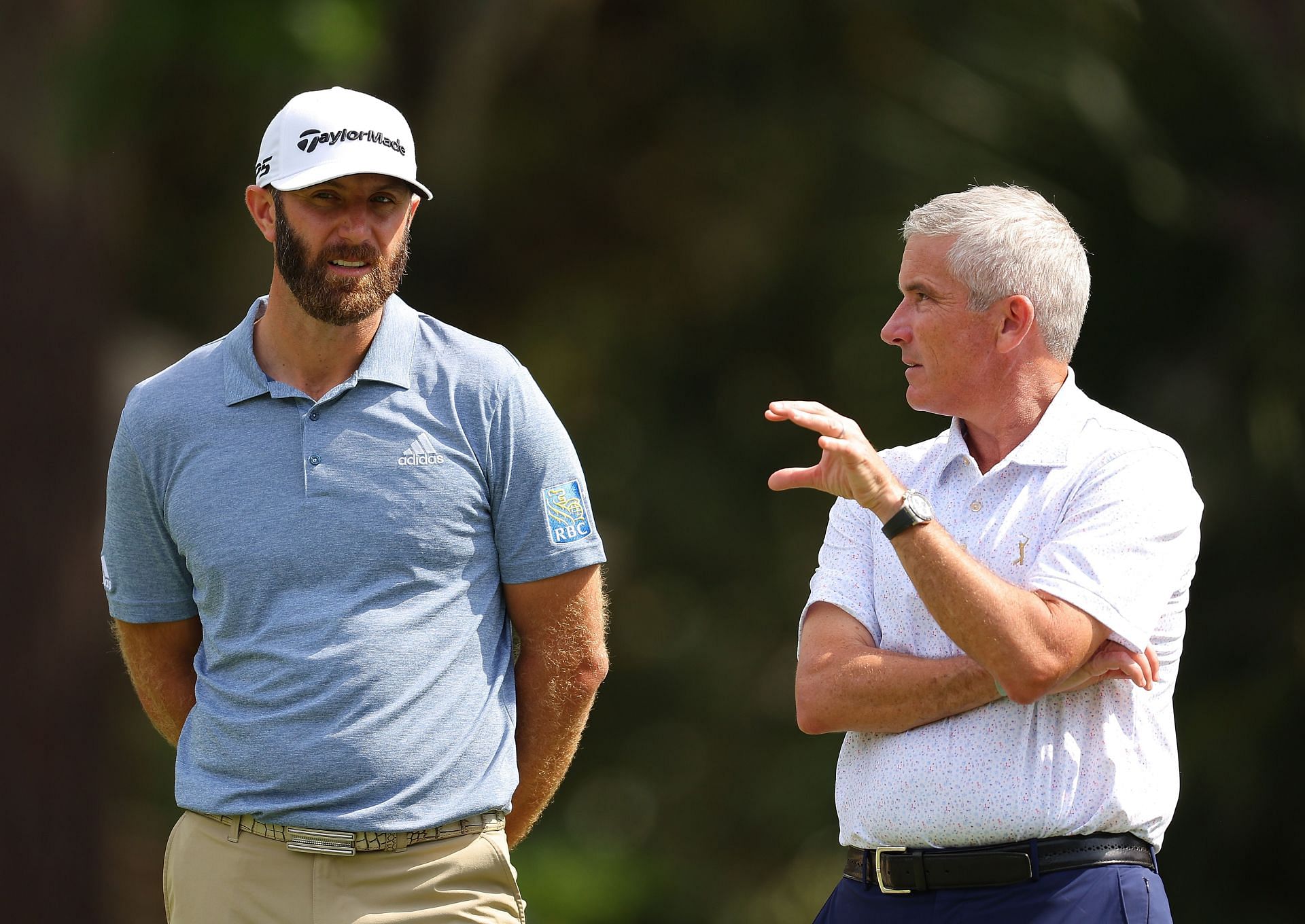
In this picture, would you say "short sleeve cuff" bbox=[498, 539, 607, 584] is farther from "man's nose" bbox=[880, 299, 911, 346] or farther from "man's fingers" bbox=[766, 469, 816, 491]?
"man's nose" bbox=[880, 299, 911, 346]

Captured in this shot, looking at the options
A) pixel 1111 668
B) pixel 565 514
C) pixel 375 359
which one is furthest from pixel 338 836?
pixel 1111 668

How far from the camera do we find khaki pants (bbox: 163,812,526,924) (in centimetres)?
275

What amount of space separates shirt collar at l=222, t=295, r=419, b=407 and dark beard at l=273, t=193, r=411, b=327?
5cm

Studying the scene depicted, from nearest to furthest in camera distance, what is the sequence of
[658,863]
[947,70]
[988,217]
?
[988,217] < [947,70] < [658,863]

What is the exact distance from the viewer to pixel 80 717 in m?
6.89

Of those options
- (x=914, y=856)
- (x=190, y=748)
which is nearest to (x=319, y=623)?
(x=190, y=748)

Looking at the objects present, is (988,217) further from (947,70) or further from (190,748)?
(947,70)

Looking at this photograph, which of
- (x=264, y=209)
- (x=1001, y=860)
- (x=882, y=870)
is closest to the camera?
(x=1001, y=860)

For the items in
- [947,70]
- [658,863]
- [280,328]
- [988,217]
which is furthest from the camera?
[658,863]

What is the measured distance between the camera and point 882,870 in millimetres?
→ 2645

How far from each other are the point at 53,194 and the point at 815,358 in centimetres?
372

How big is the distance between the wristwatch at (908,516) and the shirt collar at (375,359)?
0.88 metres

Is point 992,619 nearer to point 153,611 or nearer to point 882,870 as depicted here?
point 882,870

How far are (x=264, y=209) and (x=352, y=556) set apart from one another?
2.12 ft
